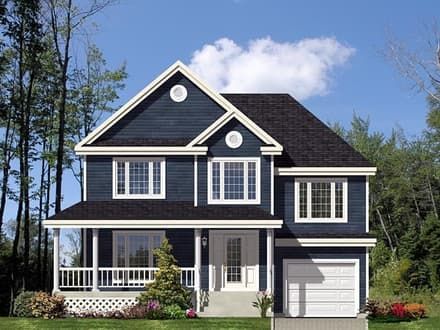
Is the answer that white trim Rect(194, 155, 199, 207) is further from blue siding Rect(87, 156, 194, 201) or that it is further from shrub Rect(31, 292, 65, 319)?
shrub Rect(31, 292, 65, 319)

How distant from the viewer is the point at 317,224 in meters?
33.1

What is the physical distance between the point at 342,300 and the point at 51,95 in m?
19.8

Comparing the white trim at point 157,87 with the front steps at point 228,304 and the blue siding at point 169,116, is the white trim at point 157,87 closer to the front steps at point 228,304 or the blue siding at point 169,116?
the blue siding at point 169,116

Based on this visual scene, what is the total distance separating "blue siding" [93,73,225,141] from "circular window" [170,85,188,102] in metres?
0.14

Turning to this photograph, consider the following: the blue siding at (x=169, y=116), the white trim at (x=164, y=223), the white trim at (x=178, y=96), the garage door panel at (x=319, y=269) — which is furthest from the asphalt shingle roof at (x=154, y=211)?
the white trim at (x=178, y=96)

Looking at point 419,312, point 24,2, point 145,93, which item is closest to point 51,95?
point 24,2

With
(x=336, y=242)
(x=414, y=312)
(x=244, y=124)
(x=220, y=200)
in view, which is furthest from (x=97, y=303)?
(x=414, y=312)

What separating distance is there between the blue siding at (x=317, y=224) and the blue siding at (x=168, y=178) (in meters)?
3.73

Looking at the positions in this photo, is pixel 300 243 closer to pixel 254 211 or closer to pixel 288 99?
pixel 254 211

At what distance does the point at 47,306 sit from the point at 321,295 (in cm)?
1117

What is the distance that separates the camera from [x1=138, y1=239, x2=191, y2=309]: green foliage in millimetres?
29141

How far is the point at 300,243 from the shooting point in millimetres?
32750

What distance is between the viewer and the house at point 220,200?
31781mm

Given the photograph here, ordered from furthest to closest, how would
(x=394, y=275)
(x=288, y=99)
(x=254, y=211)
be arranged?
(x=394, y=275), (x=288, y=99), (x=254, y=211)
